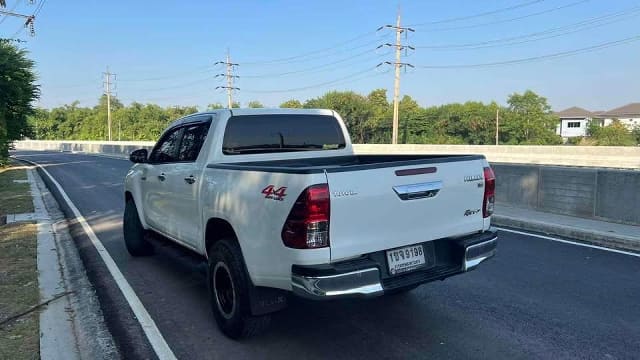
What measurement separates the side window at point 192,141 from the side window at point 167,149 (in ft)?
0.60

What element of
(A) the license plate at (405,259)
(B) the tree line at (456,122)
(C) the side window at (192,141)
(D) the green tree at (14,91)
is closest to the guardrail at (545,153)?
(D) the green tree at (14,91)

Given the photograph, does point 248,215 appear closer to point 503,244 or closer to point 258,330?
point 258,330

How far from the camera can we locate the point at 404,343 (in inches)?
165

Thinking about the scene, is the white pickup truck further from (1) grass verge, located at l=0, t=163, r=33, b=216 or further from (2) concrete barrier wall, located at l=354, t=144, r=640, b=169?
(2) concrete barrier wall, located at l=354, t=144, r=640, b=169

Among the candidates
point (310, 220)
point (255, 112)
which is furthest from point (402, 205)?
point (255, 112)

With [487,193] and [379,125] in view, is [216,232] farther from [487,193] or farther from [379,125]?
[379,125]

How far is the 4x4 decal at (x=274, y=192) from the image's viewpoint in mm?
3574

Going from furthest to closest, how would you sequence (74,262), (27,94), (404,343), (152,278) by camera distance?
(27,94), (74,262), (152,278), (404,343)

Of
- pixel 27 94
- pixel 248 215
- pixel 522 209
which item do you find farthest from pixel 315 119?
pixel 27 94

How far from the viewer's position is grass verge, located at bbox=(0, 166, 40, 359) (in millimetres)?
4180

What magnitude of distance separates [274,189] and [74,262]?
4.79 m

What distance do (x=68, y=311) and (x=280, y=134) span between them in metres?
2.81

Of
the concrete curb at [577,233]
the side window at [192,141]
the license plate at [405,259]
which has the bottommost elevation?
the concrete curb at [577,233]

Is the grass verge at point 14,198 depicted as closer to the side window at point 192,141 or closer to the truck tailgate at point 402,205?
the side window at point 192,141
